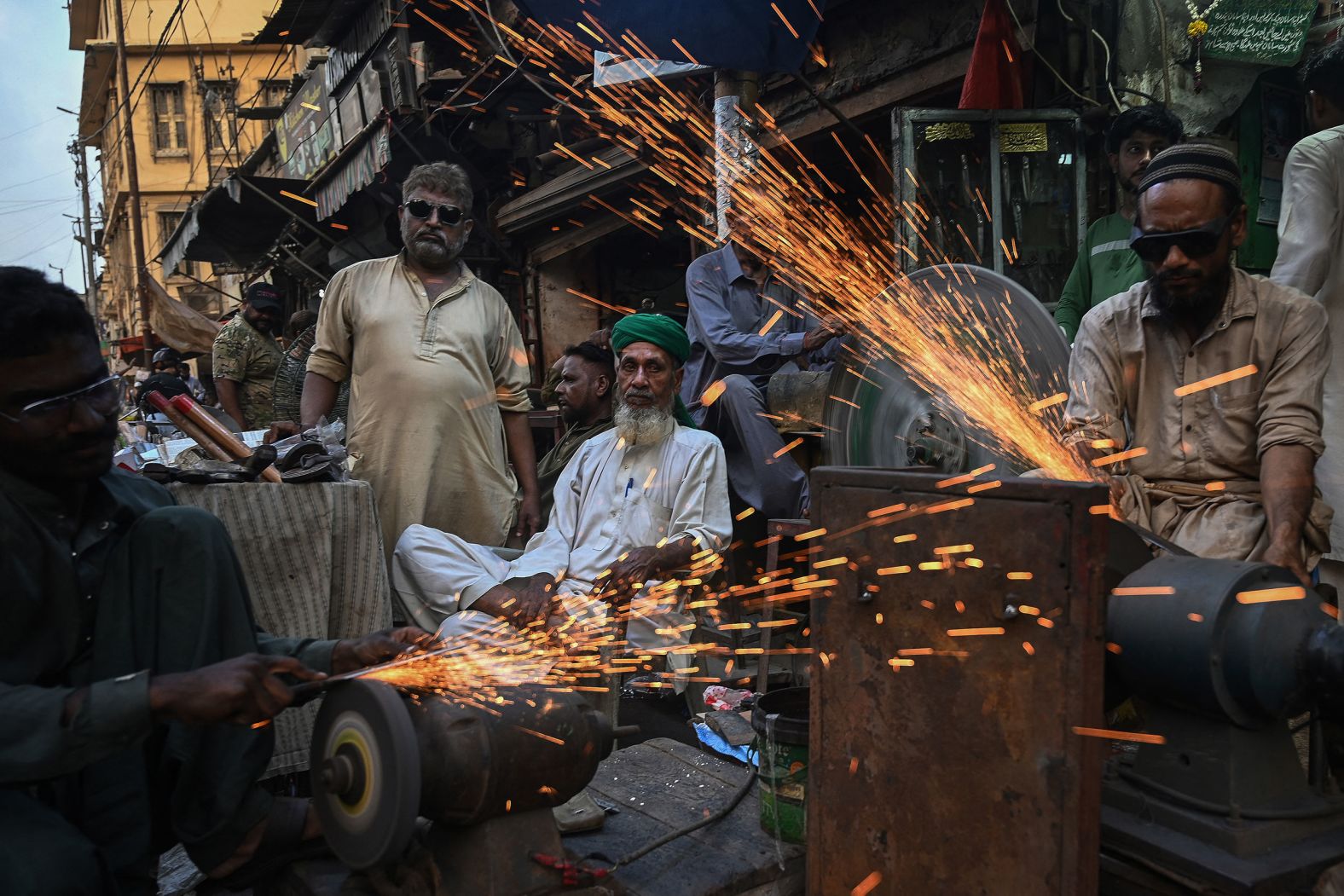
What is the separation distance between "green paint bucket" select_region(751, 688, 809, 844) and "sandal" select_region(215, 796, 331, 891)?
45.1 inches

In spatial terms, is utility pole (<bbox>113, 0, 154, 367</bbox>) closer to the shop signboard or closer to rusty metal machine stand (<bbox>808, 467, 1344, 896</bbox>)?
the shop signboard

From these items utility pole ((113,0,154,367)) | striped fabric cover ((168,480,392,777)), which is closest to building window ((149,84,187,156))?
utility pole ((113,0,154,367))

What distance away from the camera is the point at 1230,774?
Answer: 2023 millimetres

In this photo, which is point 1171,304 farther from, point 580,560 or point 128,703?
point 128,703

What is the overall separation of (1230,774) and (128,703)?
2.15 meters

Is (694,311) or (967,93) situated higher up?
(967,93)

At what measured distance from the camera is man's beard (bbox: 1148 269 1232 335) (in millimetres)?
2803

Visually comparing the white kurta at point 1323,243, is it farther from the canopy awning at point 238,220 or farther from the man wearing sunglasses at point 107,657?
the canopy awning at point 238,220

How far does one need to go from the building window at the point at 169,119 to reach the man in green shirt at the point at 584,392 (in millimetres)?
35239

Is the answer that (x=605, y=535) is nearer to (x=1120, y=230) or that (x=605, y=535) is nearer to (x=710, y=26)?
(x=1120, y=230)

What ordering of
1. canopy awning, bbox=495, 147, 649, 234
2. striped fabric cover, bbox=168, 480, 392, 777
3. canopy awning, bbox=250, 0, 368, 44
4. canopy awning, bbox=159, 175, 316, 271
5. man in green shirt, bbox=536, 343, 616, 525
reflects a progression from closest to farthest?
striped fabric cover, bbox=168, 480, 392, 777
man in green shirt, bbox=536, 343, 616, 525
canopy awning, bbox=495, 147, 649, 234
canopy awning, bbox=250, 0, 368, 44
canopy awning, bbox=159, 175, 316, 271

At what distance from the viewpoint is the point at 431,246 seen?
13.3ft

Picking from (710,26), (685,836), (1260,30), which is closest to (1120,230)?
(1260,30)

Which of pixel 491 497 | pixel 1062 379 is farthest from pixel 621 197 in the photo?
pixel 1062 379
